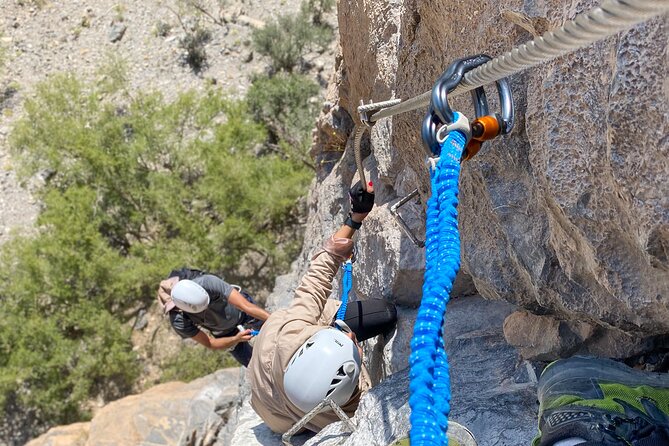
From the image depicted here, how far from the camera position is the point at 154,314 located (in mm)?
13125

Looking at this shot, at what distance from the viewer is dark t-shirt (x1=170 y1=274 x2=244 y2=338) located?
4.17m

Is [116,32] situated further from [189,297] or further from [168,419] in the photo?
[189,297]

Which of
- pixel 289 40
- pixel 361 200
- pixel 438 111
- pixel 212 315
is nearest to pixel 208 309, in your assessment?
pixel 212 315

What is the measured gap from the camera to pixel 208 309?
4.23 metres

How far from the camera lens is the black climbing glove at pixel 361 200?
3.14 meters

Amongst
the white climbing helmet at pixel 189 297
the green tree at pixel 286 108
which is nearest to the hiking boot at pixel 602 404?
the white climbing helmet at pixel 189 297

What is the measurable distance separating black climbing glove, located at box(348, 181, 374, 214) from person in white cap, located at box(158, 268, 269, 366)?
136cm

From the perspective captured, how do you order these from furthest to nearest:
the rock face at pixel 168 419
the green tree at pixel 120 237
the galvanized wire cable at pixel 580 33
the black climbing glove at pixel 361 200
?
the green tree at pixel 120 237, the rock face at pixel 168 419, the black climbing glove at pixel 361 200, the galvanized wire cable at pixel 580 33

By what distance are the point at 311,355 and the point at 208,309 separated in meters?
1.82

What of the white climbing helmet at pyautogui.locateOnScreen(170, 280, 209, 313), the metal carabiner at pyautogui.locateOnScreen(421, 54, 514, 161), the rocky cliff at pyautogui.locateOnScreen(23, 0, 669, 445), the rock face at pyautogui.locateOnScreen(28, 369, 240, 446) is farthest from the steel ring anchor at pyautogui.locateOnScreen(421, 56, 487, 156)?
the rock face at pyautogui.locateOnScreen(28, 369, 240, 446)

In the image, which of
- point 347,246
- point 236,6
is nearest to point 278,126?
point 236,6

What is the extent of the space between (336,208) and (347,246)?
222 cm

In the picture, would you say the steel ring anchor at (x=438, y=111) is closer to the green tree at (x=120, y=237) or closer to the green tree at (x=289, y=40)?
the green tree at (x=120, y=237)

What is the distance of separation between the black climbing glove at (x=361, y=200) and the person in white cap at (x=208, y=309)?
53.6 inches
